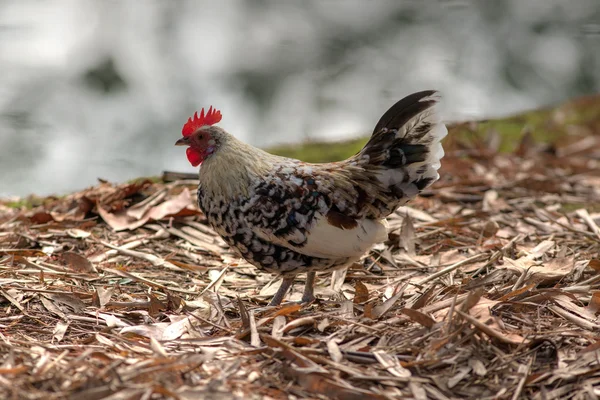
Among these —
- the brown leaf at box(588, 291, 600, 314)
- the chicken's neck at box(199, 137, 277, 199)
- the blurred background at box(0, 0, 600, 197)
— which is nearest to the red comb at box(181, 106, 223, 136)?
the chicken's neck at box(199, 137, 277, 199)

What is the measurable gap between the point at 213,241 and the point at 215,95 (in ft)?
17.3

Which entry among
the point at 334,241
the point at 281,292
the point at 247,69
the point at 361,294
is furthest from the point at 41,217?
the point at 247,69

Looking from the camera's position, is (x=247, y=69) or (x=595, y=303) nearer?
(x=595, y=303)

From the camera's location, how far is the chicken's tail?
3.46 meters

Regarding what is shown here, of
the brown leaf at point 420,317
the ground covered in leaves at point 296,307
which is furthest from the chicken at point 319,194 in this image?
the brown leaf at point 420,317

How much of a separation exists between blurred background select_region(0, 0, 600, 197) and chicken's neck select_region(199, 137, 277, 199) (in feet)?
11.7

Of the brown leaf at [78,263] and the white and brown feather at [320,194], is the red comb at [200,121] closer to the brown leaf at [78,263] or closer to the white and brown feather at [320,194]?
the white and brown feather at [320,194]

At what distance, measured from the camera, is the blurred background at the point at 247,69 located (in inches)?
322

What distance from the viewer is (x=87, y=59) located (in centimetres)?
923

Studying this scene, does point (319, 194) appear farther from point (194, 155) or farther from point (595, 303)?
point (595, 303)

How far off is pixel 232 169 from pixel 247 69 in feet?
22.4

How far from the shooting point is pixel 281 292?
3.65 meters

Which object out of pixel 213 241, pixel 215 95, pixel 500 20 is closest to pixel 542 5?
pixel 500 20

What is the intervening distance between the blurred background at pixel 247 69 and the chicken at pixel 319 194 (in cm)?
372
